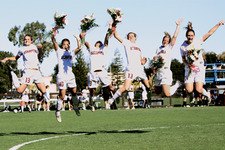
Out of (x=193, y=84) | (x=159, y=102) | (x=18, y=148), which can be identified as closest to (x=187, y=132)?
(x=193, y=84)

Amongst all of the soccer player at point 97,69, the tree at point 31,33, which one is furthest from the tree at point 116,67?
the soccer player at point 97,69

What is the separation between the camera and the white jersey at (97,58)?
16.4 meters

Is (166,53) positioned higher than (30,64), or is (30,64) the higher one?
(166,53)

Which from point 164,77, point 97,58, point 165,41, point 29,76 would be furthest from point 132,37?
point 29,76

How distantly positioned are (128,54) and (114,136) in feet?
11.5

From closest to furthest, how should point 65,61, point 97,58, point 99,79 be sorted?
1. point 65,61
2. point 99,79
3. point 97,58

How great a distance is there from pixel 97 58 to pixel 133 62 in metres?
2.57

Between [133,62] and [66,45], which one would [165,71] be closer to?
[133,62]

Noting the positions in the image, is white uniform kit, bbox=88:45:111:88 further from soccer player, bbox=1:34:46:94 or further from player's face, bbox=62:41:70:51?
soccer player, bbox=1:34:46:94

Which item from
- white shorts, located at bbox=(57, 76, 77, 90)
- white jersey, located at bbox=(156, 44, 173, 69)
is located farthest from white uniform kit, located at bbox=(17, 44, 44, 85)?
white jersey, located at bbox=(156, 44, 173, 69)

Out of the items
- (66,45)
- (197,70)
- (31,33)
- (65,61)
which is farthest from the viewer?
(31,33)

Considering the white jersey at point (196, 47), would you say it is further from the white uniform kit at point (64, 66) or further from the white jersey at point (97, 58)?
the white uniform kit at point (64, 66)

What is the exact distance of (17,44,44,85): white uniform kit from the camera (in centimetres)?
1404

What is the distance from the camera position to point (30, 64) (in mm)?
14148
